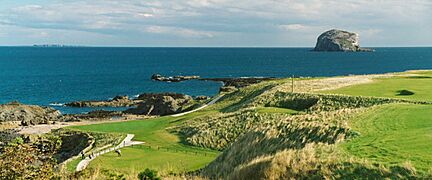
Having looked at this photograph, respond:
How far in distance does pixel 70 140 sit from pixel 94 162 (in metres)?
14.0

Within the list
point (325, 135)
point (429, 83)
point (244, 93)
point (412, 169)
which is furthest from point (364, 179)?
point (244, 93)

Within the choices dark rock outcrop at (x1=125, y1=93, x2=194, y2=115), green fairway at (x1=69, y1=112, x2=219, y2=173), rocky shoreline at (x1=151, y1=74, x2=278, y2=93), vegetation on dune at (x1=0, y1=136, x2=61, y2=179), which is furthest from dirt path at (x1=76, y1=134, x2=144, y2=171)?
rocky shoreline at (x1=151, y1=74, x2=278, y2=93)

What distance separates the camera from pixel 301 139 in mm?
20453

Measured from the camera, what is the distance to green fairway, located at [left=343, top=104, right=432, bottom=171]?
48.4 feet

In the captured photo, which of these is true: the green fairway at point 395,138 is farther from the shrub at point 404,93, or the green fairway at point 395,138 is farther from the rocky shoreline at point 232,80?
the rocky shoreline at point 232,80

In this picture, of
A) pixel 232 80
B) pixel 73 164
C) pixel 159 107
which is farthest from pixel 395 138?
pixel 232 80

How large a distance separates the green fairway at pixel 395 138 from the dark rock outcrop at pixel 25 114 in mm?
46538

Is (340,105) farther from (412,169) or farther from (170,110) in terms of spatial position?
(170,110)

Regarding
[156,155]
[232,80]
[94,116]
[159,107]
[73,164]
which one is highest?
[156,155]

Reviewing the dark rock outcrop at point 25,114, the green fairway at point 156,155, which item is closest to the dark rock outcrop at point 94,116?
the dark rock outcrop at point 25,114

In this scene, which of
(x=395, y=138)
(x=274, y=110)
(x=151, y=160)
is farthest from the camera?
(x=274, y=110)

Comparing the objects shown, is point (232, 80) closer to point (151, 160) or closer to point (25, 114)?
point (25, 114)

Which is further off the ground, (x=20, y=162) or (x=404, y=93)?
(x=20, y=162)

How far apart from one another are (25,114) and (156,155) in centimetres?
4083
